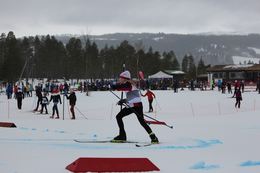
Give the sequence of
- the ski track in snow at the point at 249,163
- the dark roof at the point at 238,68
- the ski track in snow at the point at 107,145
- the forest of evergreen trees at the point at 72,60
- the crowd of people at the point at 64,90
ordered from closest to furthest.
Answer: the ski track in snow at the point at 249,163, the ski track in snow at the point at 107,145, the crowd of people at the point at 64,90, the dark roof at the point at 238,68, the forest of evergreen trees at the point at 72,60

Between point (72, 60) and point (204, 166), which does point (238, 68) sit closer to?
point (72, 60)

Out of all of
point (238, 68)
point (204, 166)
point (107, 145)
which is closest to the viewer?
point (204, 166)

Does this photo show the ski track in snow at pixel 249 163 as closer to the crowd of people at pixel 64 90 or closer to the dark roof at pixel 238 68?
the crowd of people at pixel 64 90

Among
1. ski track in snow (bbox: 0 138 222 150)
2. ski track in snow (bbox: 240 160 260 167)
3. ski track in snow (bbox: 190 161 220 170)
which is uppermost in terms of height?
ski track in snow (bbox: 190 161 220 170)

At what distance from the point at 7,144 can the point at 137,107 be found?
9.17ft

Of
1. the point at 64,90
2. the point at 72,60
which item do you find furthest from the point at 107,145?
the point at 72,60

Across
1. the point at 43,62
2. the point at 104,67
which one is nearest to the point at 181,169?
the point at 43,62

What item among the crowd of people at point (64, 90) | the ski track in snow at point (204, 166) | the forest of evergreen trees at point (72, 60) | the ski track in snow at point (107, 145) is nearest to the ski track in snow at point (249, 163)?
the ski track in snow at point (204, 166)

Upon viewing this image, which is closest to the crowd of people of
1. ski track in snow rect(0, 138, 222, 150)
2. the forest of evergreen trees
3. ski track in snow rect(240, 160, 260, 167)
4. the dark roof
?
ski track in snow rect(0, 138, 222, 150)

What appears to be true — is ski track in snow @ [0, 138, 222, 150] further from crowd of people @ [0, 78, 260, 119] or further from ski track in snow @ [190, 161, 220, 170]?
crowd of people @ [0, 78, 260, 119]

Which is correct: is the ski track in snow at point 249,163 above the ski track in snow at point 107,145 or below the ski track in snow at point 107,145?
above

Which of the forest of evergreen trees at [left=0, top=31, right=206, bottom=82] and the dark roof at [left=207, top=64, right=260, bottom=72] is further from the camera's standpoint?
the forest of evergreen trees at [left=0, top=31, right=206, bottom=82]

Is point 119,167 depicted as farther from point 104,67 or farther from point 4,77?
point 104,67

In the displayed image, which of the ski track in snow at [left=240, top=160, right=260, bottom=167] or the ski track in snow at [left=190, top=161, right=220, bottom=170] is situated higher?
the ski track in snow at [left=190, top=161, right=220, bottom=170]
